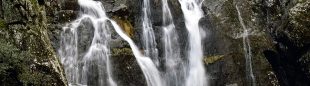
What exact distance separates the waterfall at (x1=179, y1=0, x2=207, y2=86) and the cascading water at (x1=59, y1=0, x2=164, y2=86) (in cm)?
149

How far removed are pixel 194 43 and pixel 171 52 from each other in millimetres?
1073

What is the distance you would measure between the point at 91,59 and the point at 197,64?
14.4 feet

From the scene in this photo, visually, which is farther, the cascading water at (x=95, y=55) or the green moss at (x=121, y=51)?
the green moss at (x=121, y=51)

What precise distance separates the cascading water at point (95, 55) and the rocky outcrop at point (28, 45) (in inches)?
146

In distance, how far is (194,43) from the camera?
20.2 metres

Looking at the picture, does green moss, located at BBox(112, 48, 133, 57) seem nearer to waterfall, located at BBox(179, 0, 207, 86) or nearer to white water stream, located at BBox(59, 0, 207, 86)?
white water stream, located at BBox(59, 0, 207, 86)

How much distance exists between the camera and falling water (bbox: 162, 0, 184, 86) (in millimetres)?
19250

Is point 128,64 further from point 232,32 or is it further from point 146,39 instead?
point 232,32

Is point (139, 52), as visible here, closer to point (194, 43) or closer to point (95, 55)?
point (95, 55)

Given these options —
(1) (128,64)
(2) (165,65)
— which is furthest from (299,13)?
(1) (128,64)

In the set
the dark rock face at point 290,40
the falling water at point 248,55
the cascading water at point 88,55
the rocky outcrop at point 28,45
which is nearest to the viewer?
the rocky outcrop at point 28,45

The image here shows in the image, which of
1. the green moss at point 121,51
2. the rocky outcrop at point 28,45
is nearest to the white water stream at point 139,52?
the green moss at point 121,51

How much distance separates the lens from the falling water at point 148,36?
63.9ft

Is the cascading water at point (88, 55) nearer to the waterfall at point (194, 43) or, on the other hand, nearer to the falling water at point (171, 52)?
the falling water at point (171, 52)
